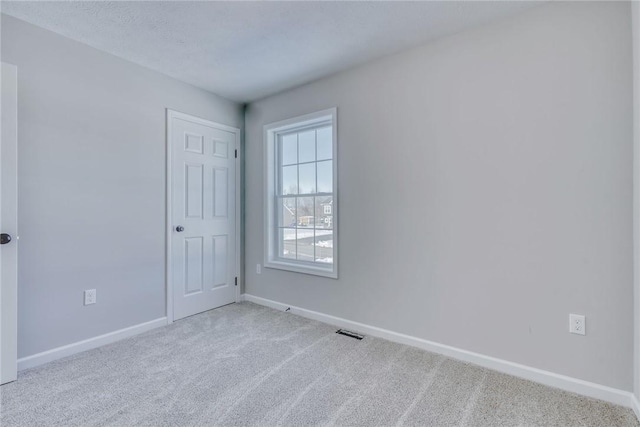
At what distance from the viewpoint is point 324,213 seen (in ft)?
10.3

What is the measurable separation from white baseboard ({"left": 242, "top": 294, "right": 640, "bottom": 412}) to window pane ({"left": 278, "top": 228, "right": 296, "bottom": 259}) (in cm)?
77

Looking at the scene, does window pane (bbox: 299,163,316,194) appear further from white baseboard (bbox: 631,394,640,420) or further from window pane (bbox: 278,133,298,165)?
white baseboard (bbox: 631,394,640,420)

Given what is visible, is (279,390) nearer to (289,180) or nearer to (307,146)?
(289,180)

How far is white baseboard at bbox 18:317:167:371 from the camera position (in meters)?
2.12

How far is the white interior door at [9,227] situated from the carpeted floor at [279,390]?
0.22m

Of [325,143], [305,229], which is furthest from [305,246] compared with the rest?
[325,143]

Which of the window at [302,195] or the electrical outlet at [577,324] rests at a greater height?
the window at [302,195]

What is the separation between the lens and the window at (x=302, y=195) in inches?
121

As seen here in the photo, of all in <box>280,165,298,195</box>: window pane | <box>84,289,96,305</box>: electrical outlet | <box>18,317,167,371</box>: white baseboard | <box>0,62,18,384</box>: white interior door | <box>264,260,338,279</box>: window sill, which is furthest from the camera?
<box>280,165,298,195</box>: window pane

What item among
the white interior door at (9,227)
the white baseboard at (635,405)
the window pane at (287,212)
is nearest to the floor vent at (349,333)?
the window pane at (287,212)

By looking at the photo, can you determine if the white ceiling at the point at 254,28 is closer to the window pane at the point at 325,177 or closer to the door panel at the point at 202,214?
the door panel at the point at 202,214

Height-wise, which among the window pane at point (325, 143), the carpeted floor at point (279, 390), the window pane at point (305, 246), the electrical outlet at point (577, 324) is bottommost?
the carpeted floor at point (279, 390)

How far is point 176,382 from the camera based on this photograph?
193cm

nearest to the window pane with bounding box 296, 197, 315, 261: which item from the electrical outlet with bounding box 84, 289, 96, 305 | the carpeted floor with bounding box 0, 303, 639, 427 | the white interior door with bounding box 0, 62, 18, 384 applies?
the carpeted floor with bounding box 0, 303, 639, 427
